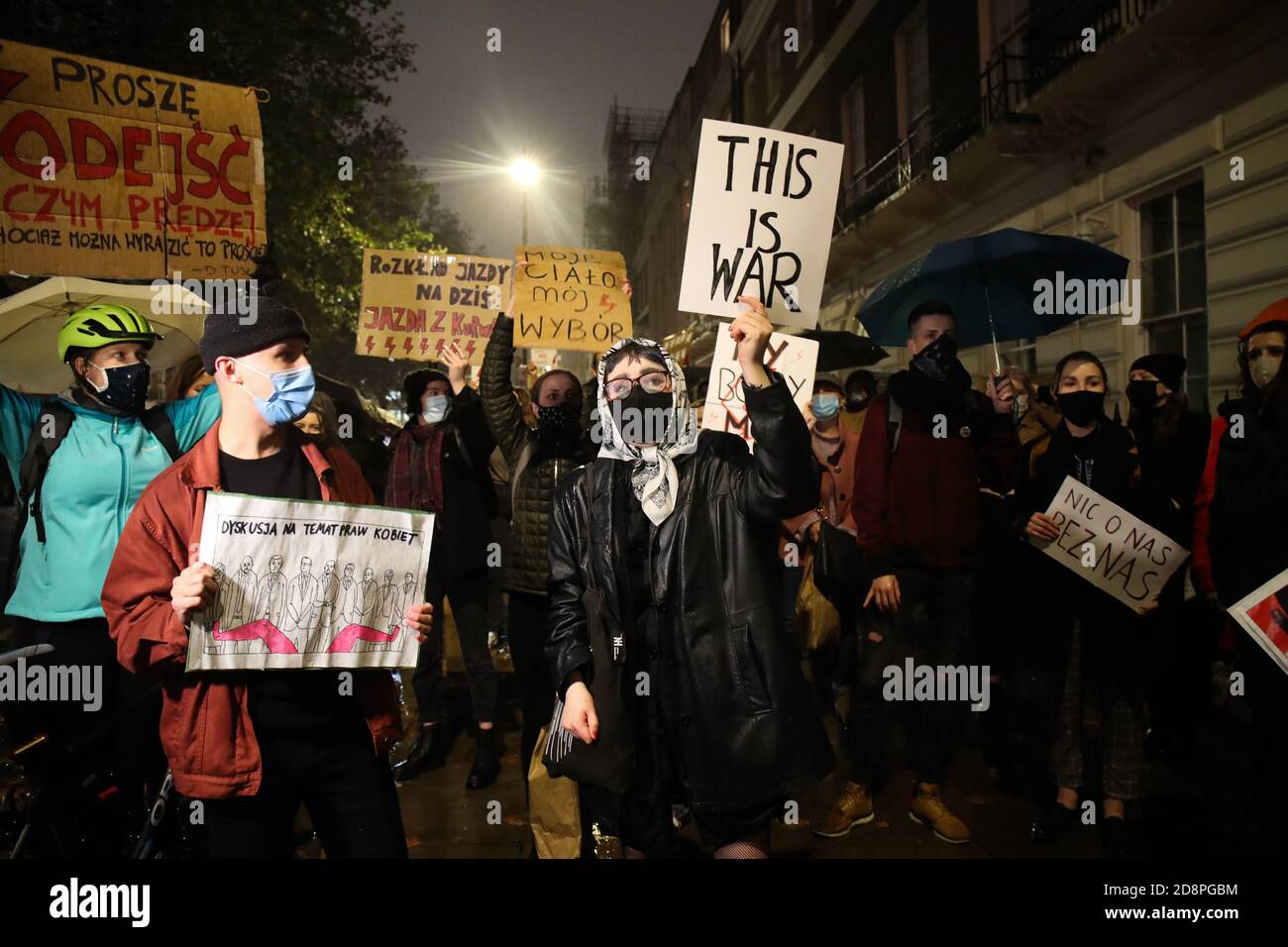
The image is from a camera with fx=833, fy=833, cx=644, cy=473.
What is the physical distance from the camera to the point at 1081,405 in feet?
13.0

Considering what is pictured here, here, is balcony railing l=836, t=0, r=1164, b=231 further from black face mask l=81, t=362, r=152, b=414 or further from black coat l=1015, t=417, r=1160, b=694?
black face mask l=81, t=362, r=152, b=414

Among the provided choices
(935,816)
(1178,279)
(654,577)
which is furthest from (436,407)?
(1178,279)

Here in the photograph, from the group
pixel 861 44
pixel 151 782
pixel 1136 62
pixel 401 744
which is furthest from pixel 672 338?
pixel 151 782

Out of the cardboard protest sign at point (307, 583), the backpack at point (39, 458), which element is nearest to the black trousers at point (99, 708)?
the backpack at point (39, 458)

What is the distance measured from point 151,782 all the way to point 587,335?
13.0 ft

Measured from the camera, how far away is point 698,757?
2.38 meters

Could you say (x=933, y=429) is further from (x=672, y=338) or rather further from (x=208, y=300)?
(x=672, y=338)

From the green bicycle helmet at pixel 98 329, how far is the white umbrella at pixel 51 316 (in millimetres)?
1208

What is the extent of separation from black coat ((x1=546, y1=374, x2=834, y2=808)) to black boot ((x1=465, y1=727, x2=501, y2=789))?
250 cm

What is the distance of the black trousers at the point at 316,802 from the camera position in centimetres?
227

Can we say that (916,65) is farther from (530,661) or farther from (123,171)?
(530,661)

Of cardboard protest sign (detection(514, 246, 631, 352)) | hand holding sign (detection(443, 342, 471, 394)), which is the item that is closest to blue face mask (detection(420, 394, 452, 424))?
hand holding sign (detection(443, 342, 471, 394))

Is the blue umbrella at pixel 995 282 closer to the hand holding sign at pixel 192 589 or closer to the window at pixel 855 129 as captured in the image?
the hand holding sign at pixel 192 589
